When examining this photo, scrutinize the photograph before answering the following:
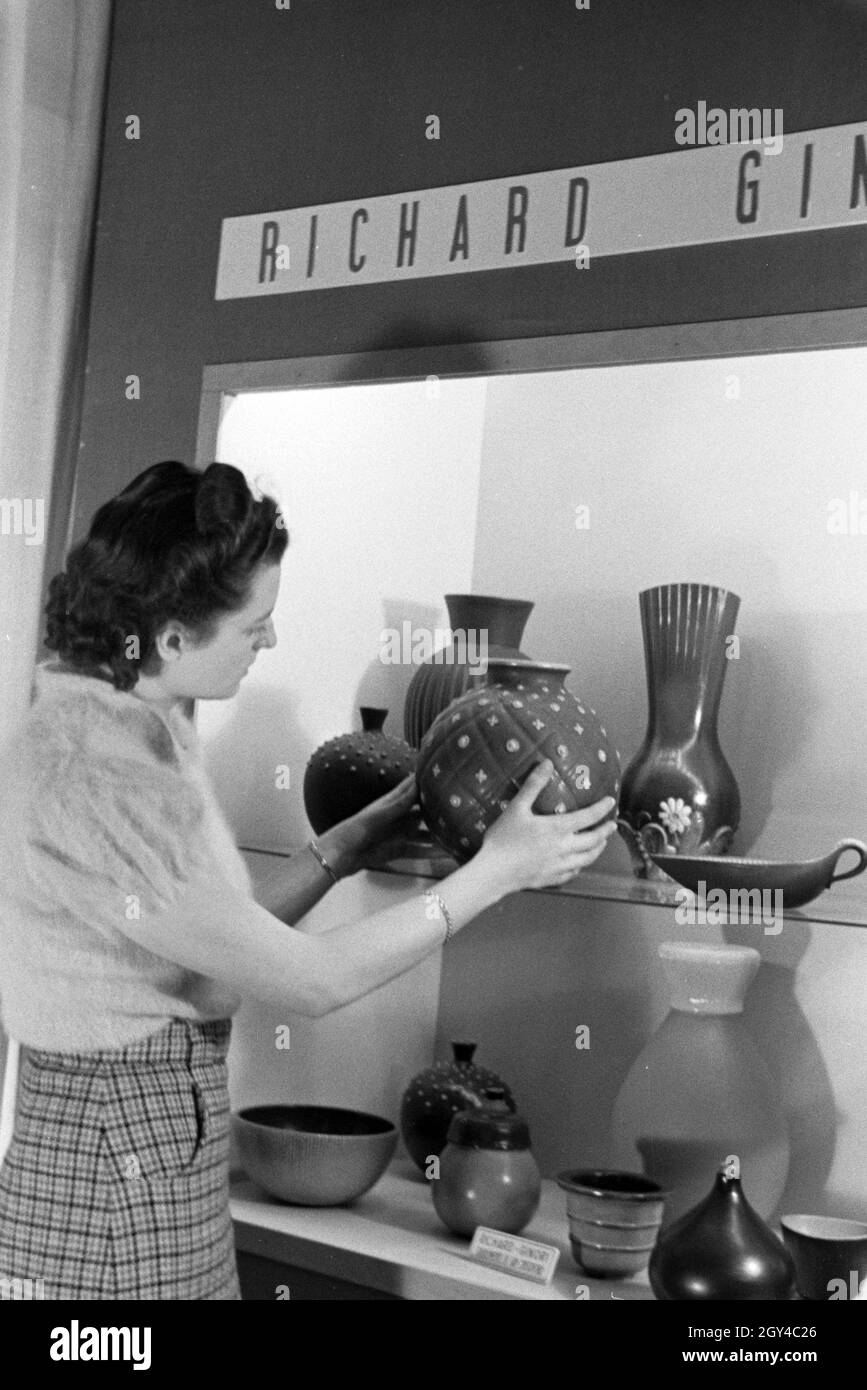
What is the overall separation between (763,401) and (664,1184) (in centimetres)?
93

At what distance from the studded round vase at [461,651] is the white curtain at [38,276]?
62 cm

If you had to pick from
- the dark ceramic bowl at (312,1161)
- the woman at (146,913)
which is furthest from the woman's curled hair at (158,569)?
the dark ceramic bowl at (312,1161)

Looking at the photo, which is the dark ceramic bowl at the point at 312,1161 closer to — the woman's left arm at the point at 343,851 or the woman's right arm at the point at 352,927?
the woman's left arm at the point at 343,851

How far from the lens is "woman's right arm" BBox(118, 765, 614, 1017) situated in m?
1.45

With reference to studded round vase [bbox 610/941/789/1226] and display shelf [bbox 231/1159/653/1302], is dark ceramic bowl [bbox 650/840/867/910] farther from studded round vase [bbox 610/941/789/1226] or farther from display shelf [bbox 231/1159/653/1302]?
display shelf [bbox 231/1159/653/1302]

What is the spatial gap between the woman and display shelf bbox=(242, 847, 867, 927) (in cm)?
14

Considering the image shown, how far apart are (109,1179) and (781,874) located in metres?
0.72

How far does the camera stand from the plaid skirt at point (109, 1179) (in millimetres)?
1525

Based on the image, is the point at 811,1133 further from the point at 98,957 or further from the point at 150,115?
the point at 150,115

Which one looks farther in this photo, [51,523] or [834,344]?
[51,523]

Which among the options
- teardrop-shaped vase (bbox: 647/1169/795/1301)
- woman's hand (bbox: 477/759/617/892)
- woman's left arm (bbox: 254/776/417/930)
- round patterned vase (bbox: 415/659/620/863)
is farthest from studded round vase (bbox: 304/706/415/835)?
teardrop-shaped vase (bbox: 647/1169/795/1301)

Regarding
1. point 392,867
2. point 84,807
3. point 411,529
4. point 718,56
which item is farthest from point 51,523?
point 718,56

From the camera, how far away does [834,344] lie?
163 centimetres

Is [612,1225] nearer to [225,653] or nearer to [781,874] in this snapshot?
[781,874]
